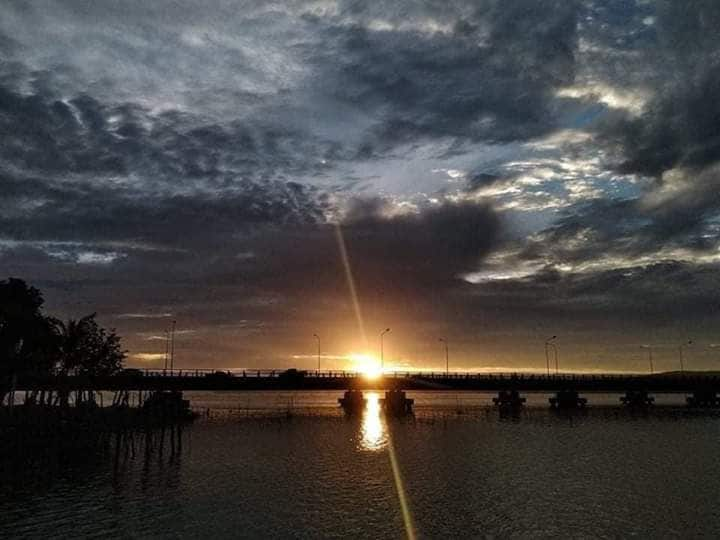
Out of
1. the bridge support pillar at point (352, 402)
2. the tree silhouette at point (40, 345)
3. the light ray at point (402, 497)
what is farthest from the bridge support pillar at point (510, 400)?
the tree silhouette at point (40, 345)

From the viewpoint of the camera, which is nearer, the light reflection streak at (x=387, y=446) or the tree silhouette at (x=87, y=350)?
the light reflection streak at (x=387, y=446)

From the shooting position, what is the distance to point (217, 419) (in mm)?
139000

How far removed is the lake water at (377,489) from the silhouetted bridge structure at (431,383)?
104 ft

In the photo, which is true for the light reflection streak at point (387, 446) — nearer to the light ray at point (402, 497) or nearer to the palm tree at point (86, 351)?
the light ray at point (402, 497)

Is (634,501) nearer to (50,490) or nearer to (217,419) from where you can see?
(50,490)

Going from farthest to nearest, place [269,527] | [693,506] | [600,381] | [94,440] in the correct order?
1. [600,381]
2. [94,440]
3. [693,506]
4. [269,527]

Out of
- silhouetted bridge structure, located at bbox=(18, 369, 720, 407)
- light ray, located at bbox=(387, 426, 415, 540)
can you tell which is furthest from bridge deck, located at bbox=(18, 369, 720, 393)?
light ray, located at bbox=(387, 426, 415, 540)

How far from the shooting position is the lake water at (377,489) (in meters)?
42.0

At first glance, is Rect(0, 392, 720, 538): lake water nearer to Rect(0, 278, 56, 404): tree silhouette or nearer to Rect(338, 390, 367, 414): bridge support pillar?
Rect(0, 278, 56, 404): tree silhouette

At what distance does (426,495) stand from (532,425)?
250 ft

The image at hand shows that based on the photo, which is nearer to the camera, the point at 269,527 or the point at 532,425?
the point at 269,527

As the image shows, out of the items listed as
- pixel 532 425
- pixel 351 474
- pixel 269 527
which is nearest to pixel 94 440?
pixel 351 474

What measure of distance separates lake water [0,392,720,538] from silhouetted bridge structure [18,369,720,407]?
31683 mm

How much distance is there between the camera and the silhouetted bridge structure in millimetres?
129625
